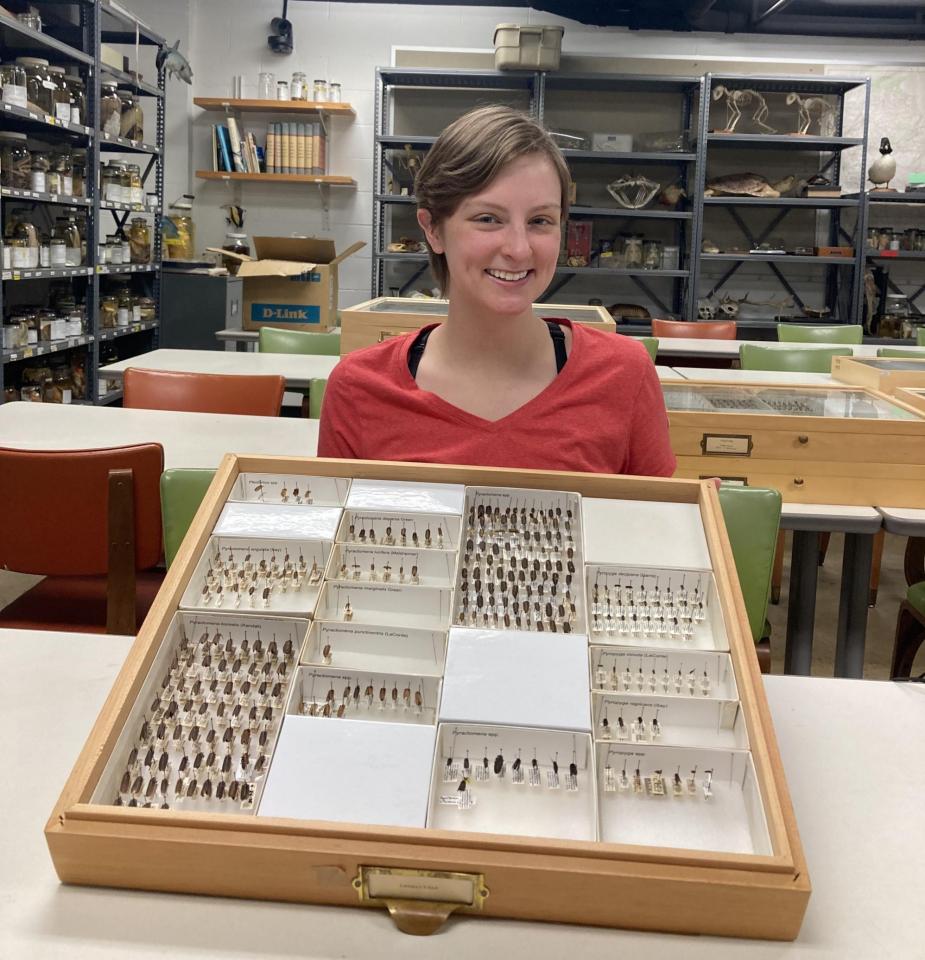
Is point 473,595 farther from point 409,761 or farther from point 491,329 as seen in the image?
point 491,329

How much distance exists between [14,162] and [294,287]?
5.32 feet

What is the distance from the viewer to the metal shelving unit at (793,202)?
6.57 metres

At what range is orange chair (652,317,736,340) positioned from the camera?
5230 millimetres

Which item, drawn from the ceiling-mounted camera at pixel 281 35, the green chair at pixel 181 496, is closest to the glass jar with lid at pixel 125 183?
the ceiling-mounted camera at pixel 281 35

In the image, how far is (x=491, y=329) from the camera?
1.59 m

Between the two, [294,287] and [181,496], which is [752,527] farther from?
[294,287]

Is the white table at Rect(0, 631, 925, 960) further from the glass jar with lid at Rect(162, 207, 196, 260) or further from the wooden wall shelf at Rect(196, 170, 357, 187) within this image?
the wooden wall shelf at Rect(196, 170, 357, 187)

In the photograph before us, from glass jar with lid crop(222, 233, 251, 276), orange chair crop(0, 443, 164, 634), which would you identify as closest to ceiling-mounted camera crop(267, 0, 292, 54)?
glass jar with lid crop(222, 233, 251, 276)

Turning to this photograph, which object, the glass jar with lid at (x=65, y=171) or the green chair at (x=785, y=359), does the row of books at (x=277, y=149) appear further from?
the green chair at (x=785, y=359)

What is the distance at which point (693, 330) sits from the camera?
5.32 meters

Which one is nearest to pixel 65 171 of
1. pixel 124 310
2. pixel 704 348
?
pixel 124 310

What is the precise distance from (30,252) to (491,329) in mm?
3927

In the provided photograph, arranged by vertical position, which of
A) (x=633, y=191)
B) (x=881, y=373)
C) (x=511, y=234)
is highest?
(x=633, y=191)

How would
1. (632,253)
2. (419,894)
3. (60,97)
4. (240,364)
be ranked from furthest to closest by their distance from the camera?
(632,253) < (60,97) < (240,364) < (419,894)
